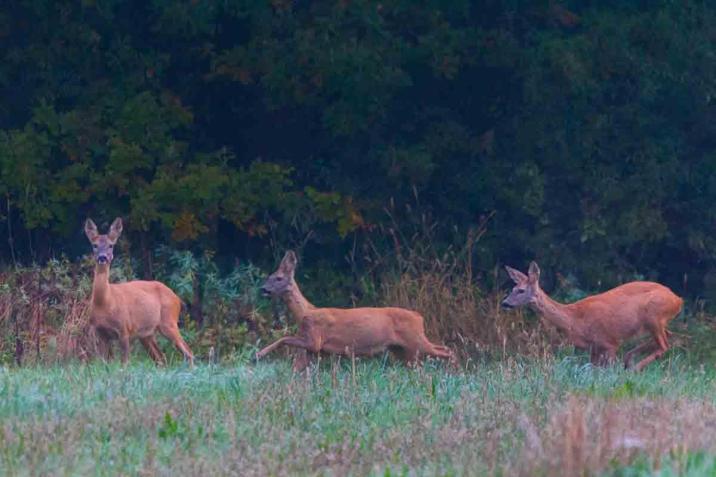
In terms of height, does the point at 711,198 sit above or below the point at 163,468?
below

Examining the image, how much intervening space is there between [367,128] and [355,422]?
33.3 ft

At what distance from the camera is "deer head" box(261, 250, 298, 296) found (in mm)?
14102

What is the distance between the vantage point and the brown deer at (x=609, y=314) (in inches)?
535

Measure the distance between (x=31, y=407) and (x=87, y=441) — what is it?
43.1 inches

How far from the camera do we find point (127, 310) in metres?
13.8

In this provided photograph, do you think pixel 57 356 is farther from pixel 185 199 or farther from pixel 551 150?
pixel 551 150

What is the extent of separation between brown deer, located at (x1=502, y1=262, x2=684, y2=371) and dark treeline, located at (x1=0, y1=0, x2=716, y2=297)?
4.08 m

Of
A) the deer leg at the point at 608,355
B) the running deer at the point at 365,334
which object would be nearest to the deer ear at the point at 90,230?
the running deer at the point at 365,334

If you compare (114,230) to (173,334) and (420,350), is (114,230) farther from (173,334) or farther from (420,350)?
(420,350)

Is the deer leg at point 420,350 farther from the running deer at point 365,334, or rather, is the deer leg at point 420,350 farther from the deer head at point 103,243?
the deer head at point 103,243

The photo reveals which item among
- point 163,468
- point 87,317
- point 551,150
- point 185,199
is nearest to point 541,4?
point 551,150

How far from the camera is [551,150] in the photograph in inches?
725

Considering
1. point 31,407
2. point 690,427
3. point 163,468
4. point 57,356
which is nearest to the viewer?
point 163,468

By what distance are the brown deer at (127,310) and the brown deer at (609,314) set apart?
10.6ft
